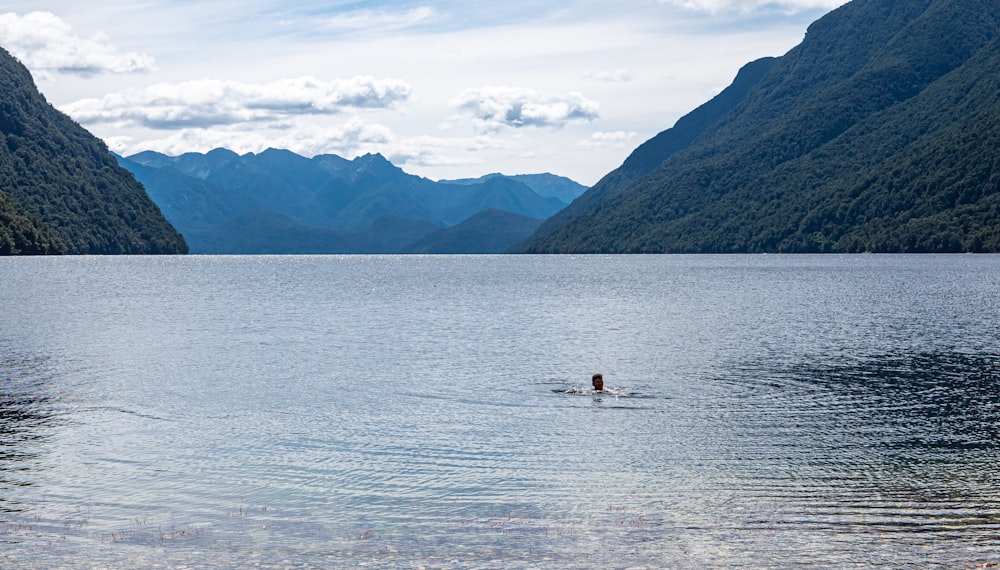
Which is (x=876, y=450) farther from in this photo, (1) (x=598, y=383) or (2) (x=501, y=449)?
(1) (x=598, y=383)

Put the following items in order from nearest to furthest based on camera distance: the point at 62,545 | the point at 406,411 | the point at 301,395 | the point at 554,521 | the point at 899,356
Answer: the point at 62,545, the point at 554,521, the point at 406,411, the point at 301,395, the point at 899,356

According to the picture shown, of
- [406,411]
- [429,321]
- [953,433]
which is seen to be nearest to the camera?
[953,433]

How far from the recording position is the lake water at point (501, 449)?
26.7 m

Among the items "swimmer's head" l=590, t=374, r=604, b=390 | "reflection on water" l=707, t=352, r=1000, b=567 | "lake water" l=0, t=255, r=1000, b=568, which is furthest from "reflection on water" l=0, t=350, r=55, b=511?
"swimmer's head" l=590, t=374, r=604, b=390

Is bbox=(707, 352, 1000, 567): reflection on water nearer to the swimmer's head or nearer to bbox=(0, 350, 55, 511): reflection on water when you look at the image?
the swimmer's head

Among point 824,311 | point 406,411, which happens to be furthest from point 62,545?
point 824,311

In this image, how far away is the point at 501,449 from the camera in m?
40.4

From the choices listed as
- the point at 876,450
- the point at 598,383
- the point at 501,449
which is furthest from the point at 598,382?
the point at 876,450

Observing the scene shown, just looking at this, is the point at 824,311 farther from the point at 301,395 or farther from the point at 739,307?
the point at 301,395

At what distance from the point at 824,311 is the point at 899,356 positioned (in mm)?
46345

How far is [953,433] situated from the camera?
42.8 meters

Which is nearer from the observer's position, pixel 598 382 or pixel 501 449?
pixel 501 449

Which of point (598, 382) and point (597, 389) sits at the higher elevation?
point (598, 382)

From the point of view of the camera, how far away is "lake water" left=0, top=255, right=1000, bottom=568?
87.7 feet
